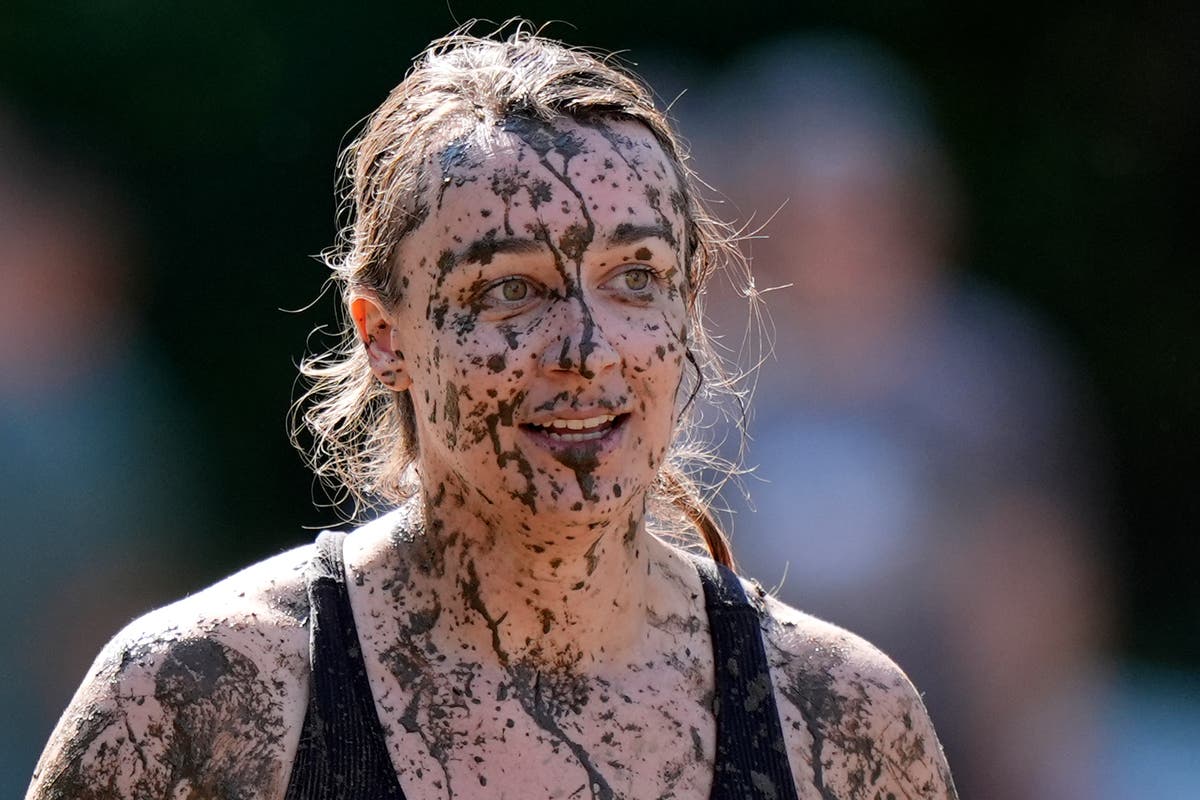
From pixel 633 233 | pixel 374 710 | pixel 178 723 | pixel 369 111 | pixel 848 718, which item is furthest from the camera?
pixel 369 111

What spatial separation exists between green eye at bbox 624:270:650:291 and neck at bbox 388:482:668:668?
1.04 feet

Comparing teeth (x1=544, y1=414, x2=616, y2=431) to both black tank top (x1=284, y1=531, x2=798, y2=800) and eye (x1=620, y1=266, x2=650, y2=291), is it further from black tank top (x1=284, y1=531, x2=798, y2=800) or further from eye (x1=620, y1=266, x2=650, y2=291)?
black tank top (x1=284, y1=531, x2=798, y2=800)

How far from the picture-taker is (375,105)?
4684mm

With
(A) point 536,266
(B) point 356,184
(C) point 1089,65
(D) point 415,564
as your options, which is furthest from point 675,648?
(C) point 1089,65

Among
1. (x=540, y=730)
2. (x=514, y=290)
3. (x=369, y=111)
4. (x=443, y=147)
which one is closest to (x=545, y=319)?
(x=514, y=290)

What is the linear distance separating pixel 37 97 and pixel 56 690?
1481 mm

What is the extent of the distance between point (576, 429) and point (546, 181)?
0.36 meters

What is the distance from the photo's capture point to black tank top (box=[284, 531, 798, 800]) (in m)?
2.33

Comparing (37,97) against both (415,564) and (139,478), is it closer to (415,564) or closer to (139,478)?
(139,478)

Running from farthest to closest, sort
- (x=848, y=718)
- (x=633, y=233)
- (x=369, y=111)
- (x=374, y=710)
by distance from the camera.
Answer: (x=369, y=111), (x=848, y=718), (x=633, y=233), (x=374, y=710)

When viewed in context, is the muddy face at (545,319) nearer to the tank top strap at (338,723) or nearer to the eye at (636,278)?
the eye at (636,278)

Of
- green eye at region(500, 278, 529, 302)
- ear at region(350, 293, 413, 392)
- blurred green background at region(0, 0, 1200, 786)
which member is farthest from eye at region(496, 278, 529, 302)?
blurred green background at region(0, 0, 1200, 786)

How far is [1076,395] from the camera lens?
14.4 feet

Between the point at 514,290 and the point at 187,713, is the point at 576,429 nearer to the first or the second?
the point at 514,290
